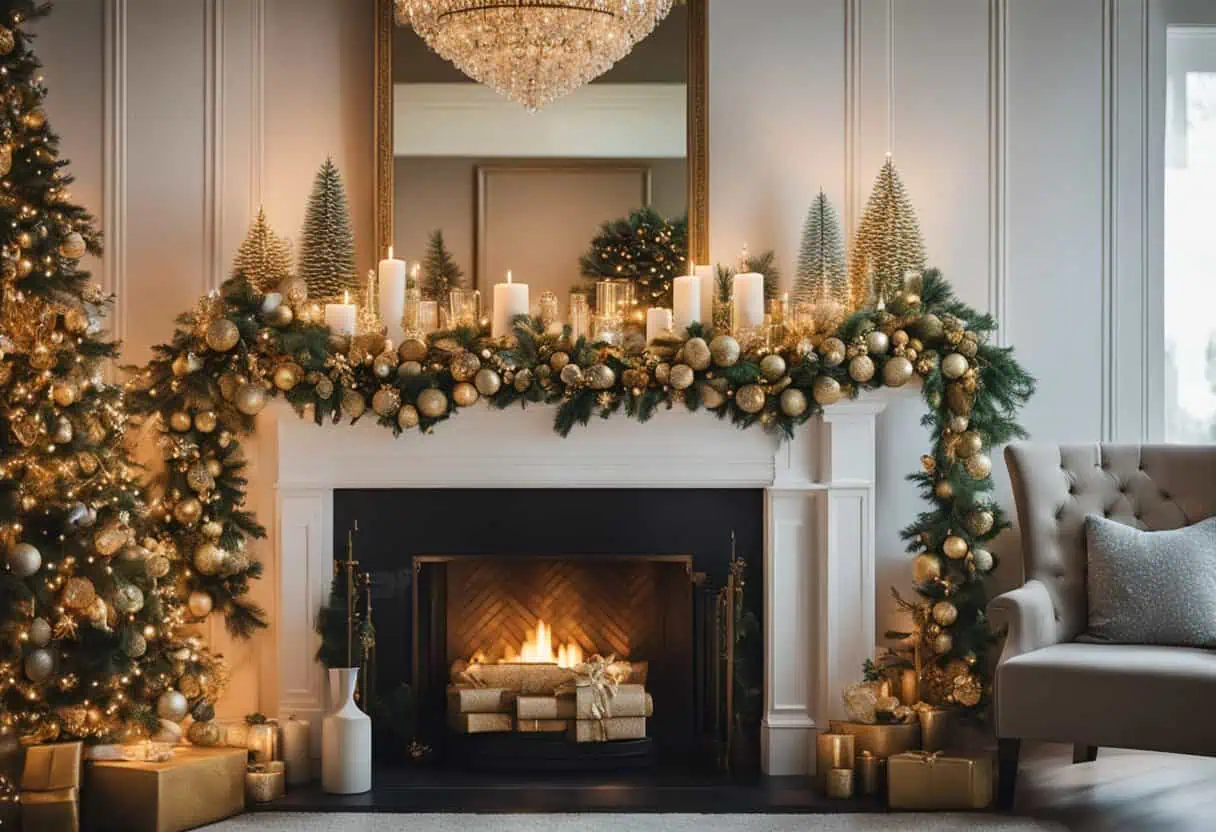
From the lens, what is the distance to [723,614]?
4.72 m

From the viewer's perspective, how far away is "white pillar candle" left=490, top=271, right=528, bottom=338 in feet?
14.9

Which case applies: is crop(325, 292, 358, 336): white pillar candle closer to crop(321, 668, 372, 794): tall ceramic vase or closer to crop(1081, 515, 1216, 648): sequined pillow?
crop(321, 668, 372, 794): tall ceramic vase

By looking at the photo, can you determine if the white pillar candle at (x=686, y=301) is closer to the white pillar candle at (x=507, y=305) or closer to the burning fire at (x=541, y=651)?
the white pillar candle at (x=507, y=305)

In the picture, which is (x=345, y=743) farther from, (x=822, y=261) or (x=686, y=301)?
(x=822, y=261)

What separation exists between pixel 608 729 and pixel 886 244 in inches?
70.2

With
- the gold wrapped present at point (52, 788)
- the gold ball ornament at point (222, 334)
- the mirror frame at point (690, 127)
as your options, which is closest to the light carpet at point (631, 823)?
the gold wrapped present at point (52, 788)

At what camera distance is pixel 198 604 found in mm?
4539

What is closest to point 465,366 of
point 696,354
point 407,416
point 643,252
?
point 407,416

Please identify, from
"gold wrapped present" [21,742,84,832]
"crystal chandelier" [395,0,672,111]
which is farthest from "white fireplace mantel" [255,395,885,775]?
"crystal chandelier" [395,0,672,111]

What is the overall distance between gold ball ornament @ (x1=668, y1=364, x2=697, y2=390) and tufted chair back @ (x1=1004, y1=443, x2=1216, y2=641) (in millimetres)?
1064

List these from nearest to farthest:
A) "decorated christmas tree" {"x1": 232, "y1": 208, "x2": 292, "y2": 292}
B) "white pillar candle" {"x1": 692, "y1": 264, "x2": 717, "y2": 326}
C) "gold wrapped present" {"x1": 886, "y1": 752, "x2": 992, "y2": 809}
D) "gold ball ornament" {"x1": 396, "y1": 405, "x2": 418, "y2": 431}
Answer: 1. "gold wrapped present" {"x1": 886, "y1": 752, "x2": 992, "y2": 809}
2. "gold ball ornament" {"x1": 396, "y1": 405, "x2": 418, "y2": 431}
3. "decorated christmas tree" {"x1": 232, "y1": 208, "x2": 292, "y2": 292}
4. "white pillar candle" {"x1": 692, "y1": 264, "x2": 717, "y2": 326}

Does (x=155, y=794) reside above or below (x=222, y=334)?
below

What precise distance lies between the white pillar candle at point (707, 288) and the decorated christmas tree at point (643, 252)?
0.08 meters

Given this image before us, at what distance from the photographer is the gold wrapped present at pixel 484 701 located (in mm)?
4680
